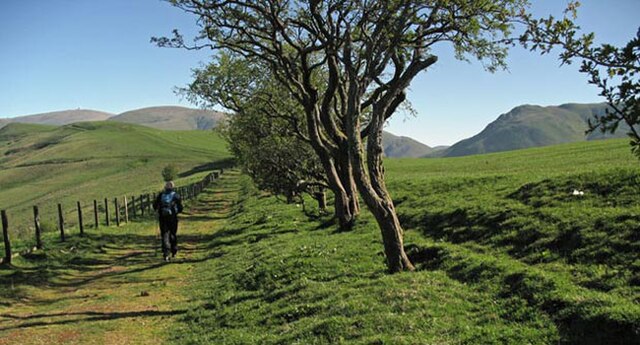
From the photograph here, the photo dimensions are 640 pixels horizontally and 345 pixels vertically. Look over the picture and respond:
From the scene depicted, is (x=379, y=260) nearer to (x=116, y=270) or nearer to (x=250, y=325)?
(x=250, y=325)

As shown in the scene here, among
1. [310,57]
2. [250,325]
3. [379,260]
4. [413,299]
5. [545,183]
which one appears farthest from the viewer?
[310,57]

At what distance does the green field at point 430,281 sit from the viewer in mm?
9125

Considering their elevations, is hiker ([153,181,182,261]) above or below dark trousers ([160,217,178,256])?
above

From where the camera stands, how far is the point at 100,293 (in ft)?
54.7

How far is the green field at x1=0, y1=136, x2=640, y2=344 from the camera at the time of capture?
912 cm

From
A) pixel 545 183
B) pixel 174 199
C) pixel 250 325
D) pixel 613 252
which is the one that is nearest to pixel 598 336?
pixel 613 252

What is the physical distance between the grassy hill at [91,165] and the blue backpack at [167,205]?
31705 millimetres

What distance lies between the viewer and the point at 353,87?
1432 cm

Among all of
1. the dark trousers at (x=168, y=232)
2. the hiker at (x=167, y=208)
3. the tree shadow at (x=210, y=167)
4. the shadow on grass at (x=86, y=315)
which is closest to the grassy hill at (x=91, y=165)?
A: the tree shadow at (x=210, y=167)

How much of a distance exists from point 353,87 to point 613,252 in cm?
786

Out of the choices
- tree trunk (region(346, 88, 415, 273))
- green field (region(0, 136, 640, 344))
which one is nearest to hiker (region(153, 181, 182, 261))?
green field (region(0, 136, 640, 344))

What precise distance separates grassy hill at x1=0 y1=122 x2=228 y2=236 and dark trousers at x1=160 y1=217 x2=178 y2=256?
3046 centimetres

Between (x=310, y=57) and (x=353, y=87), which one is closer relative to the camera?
(x=353, y=87)

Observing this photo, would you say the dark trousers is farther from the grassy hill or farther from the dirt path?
the grassy hill
